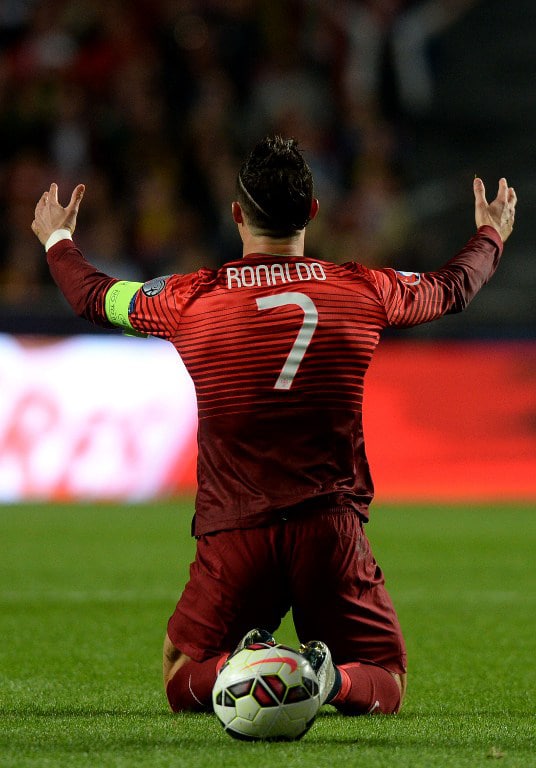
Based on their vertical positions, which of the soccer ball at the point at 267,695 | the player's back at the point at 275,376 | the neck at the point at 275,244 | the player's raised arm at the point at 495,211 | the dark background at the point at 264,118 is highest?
the dark background at the point at 264,118

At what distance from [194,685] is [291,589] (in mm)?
415

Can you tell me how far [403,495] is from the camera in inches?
498

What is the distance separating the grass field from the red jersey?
0.70 m

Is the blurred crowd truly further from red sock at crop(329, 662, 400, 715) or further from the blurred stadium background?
red sock at crop(329, 662, 400, 715)

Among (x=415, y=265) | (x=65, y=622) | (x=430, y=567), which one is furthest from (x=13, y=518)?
(x=415, y=265)

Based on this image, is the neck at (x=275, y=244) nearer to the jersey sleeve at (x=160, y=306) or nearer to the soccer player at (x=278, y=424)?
the soccer player at (x=278, y=424)

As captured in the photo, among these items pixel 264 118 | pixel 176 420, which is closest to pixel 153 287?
pixel 176 420

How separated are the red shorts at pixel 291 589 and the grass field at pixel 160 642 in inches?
10.1

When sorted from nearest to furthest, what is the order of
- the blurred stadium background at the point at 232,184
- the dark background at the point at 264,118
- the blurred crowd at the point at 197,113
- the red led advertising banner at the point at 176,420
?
the red led advertising banner at the point at 176,420, the blurred stadium background at the point at 232,184, the blurred crowd at the point at 197,113, the dark background at the point at 264,118

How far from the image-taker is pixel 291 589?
4391mm

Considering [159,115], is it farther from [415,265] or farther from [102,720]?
[102,720]

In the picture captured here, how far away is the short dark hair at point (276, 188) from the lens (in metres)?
4.29

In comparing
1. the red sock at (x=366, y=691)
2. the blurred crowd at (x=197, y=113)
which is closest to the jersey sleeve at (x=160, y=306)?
the red sock at (x=366, y=691)

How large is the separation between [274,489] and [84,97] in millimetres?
12481
